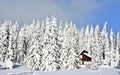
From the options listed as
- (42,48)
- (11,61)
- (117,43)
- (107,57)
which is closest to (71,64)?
(42,48)

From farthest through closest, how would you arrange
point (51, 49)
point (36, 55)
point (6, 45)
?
point (6, 45) < point (36, 55) < point (51, 49)

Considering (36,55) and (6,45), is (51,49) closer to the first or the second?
(36,55)

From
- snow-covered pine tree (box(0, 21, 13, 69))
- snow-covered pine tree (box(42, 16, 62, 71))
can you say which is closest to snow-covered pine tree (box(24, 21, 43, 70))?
snow-covered pine tree (box(42, 16, 62, 71))

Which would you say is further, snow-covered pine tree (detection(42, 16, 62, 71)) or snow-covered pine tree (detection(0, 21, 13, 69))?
snow-covered pine tree (detection(0, 21, 13, 69))

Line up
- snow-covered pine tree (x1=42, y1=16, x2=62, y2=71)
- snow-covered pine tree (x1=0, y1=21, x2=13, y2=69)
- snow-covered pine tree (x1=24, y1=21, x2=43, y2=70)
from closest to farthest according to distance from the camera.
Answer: snow-covered pine tree (x1=42, y1=16, x2=62, y2=71)
snow-covered pine tree (x1=24, y1=21, x2=43, y2=70)
snow-covered pine tree (x1=0, y1=21, x2=13, y2=69)

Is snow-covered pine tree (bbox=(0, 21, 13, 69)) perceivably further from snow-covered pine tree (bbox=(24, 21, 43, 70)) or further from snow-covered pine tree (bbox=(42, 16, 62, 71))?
snow-covered pine tree (bbox=(42, 16, 62, 71))

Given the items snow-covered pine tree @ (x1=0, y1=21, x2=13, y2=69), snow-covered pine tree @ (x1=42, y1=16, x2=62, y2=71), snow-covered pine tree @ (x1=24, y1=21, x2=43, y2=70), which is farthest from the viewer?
snow-covered pine tree @ (x1=0, y1=21, x2=13, y2=69)

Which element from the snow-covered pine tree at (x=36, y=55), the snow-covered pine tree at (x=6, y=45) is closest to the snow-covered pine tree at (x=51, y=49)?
the snow-covered pine tree at (x=36, y=55)

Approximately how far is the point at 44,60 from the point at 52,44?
4.31 metres

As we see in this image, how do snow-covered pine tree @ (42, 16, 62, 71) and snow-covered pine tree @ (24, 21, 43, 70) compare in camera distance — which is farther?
snow-covered pine tree @ (24, 21, 43, 70)

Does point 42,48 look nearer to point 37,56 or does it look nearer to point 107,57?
point 37,56

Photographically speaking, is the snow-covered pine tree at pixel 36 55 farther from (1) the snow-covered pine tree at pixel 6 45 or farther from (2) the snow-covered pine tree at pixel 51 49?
(1) the snow-covered pine tree at pixel 6 45

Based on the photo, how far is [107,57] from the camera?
120 m

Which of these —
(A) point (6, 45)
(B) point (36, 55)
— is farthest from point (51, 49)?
(A) point (6, 45)
